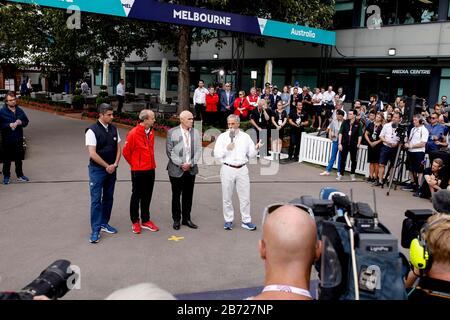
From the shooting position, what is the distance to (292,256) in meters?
2.00

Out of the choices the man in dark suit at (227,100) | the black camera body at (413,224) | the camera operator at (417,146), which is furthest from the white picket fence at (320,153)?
the black camera body at (413,224)

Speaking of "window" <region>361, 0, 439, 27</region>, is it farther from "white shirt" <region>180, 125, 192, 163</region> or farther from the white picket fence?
"white shirt" <region>180, 125, 192, 163</region>

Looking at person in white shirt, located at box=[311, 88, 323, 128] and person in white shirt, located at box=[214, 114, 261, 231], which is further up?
person in white shirt, located at box=[311, 88, 323, 128]

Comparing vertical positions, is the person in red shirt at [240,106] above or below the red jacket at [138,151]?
above

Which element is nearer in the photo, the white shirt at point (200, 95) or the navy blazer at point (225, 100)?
the navy blazer at point (225, 100)

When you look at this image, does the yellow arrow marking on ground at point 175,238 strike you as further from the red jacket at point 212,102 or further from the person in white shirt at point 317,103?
the person in white shirt at point 317,103

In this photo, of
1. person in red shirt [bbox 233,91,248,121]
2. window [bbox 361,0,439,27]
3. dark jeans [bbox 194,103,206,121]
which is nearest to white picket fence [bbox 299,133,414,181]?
person in red shirt [bbox 233,91,248,121]

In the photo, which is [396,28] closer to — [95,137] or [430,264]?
[95,137]

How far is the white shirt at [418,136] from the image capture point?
9.55 metres

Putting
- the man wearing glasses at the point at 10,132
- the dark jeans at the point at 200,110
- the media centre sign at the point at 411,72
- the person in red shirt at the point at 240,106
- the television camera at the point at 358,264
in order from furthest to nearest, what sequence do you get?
the media centre sign at the point at 411,72, the dark jeans at the point at 200,110, the person in red shirt at the point at 240,106, the man wearing glasses at the point at 10,132, the television camera at the point at 358,264

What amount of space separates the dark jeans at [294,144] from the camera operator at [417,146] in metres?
3.65

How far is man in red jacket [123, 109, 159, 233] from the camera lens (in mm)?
6430

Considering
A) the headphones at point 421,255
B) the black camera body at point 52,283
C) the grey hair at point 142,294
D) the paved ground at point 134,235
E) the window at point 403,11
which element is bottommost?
the paved ground at point 134,235

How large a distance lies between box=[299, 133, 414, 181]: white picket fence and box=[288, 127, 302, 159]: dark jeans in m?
0.20
